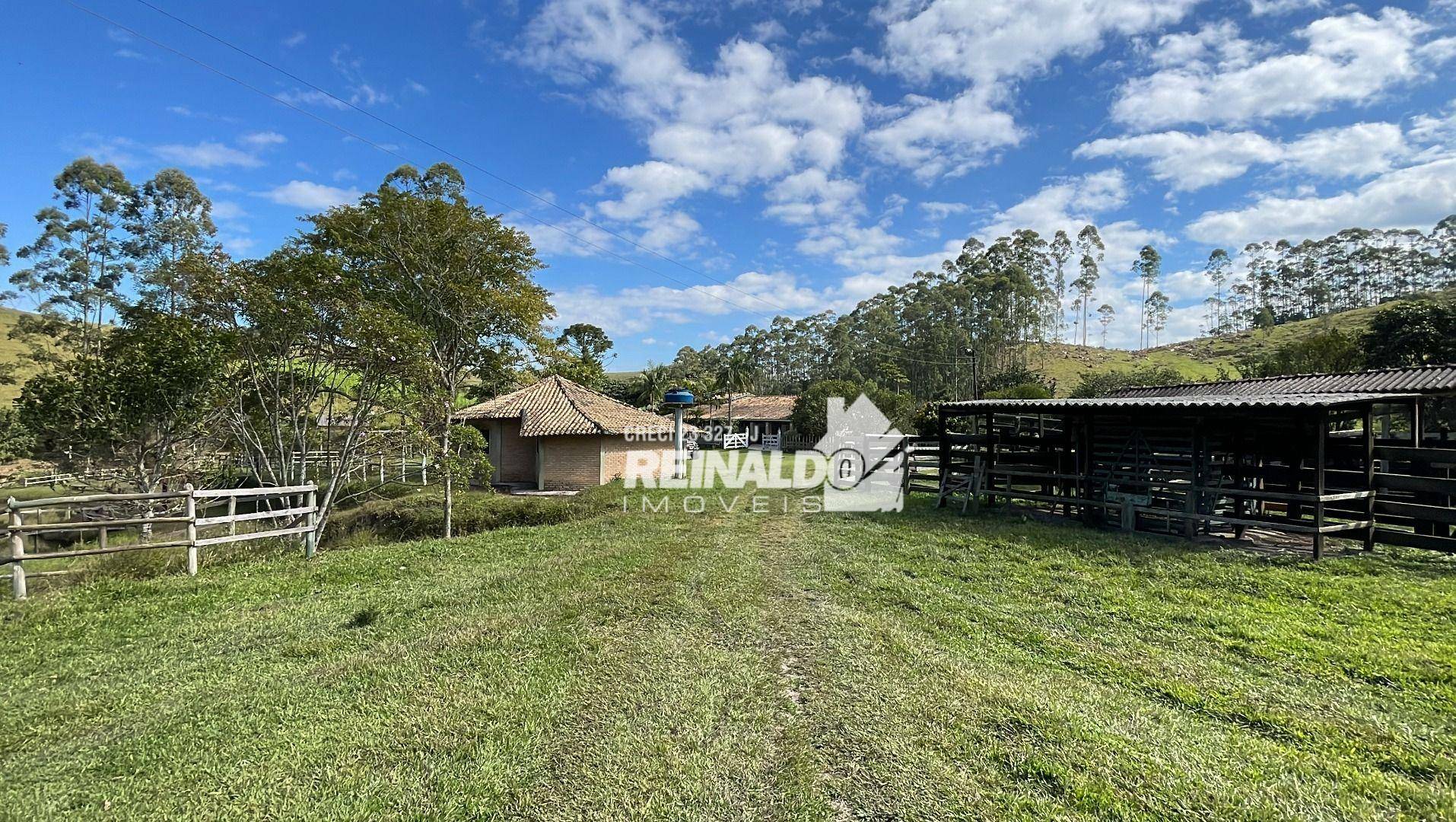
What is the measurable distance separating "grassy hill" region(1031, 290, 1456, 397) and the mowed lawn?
5189cm

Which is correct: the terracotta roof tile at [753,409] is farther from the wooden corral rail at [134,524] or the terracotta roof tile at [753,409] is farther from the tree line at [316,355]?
the wooden corral rail at [134,524]

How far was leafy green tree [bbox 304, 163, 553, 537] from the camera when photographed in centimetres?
1272

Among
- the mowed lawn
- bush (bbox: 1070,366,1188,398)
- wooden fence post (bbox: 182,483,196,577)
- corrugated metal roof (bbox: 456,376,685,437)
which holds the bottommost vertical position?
the mowed lawn

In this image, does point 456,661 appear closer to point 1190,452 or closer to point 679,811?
point 679,811

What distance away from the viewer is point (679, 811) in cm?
280

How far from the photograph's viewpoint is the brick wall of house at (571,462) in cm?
1881

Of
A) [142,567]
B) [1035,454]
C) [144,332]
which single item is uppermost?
[144,332]

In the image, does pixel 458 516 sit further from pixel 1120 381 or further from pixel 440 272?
pixel 1120 381

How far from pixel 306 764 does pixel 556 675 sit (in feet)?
5.13

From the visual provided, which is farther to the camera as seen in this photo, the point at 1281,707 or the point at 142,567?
the point at 142,567

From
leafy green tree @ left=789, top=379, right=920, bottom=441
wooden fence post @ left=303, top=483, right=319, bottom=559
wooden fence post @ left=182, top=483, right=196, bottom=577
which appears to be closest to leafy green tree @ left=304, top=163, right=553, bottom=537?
wooden fence post @ left=303, top=483, right=319, bottom=559

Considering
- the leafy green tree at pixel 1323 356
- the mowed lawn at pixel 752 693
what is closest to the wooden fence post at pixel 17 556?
the mowed lawn at pixel 752 693

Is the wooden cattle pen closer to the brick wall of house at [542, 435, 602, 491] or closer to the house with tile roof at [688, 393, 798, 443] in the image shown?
the brick wall of house at [542, 435, 602, 491]

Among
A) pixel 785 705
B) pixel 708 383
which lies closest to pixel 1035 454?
pixel 785 705
